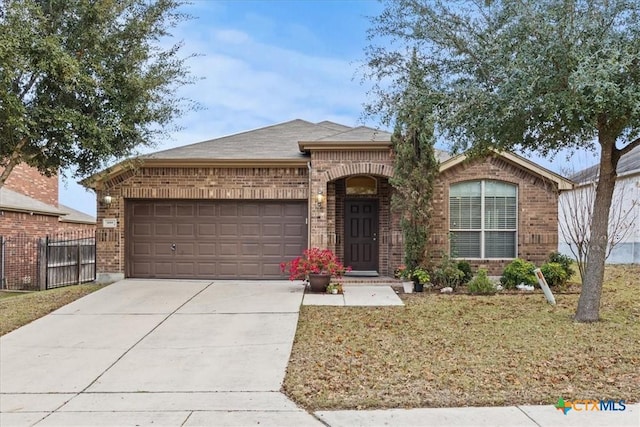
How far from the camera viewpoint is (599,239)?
777 centimetres

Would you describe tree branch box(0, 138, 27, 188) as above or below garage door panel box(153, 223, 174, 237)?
above

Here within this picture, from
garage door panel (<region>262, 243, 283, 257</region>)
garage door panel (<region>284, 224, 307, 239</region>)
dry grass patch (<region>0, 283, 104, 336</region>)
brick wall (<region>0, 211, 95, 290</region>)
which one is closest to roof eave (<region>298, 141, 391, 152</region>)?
garage door panel (<region>284, 224, 307, 239</region>)

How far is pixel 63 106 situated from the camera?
927 centimetres

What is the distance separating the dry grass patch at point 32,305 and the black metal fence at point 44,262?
2940 mm

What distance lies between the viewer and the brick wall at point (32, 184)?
19441mm

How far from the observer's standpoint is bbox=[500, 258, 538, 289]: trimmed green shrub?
438 inches

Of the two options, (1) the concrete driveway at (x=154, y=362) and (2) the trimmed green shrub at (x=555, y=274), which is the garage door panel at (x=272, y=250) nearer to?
(1) the concrete driveway at (x=154, y=362)

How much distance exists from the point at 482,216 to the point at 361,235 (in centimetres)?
329

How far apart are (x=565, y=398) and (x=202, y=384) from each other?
3.91 m

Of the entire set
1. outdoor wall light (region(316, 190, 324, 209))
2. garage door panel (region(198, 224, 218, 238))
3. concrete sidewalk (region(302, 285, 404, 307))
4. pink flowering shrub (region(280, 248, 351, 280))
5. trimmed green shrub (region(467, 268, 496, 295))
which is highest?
outdoor wall light (region(316, 190, 324, 209))

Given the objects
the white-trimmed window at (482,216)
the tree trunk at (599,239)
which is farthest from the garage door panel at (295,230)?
the tree trunk at (599,239)

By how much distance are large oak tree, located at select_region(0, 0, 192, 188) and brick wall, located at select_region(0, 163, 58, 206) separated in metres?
10.5

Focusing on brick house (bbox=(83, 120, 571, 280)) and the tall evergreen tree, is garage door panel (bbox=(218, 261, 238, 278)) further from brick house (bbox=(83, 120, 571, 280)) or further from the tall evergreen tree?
the tall evergreen tree

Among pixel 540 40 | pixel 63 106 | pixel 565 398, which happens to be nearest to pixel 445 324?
pixel 565 398
